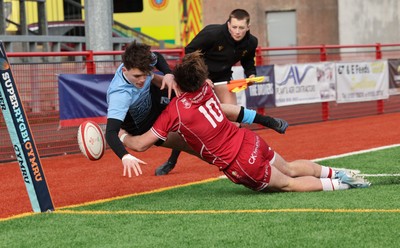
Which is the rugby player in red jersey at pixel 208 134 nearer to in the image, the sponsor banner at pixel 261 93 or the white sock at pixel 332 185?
the white sock at pixel 332 185

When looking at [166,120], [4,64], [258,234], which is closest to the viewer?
[258,234]

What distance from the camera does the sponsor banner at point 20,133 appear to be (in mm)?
7672

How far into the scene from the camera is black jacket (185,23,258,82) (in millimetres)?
10570

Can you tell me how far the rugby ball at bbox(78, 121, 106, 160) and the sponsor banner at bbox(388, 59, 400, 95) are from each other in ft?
48.9

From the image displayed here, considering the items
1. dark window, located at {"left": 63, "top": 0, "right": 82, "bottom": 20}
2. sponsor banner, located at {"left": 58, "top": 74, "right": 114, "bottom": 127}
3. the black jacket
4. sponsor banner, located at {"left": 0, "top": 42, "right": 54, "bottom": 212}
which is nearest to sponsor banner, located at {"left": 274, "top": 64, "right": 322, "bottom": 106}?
sponsor banner, located at {"left": 58, "top": 74, "right": 114, "bottom": 127}

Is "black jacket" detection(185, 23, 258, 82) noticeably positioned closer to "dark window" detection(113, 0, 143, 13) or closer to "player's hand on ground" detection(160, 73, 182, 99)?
"player's hand on ground" detection(160, 73, 182, 99)

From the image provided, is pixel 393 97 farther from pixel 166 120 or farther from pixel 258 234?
pixel 258 234

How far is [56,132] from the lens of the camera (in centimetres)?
1465

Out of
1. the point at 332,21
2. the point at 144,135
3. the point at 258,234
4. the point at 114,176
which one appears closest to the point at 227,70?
the point at 114,176

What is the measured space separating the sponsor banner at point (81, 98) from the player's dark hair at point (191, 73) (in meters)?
6.23

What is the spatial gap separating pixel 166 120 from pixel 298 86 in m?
11.6

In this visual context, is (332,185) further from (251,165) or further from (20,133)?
(20,133)

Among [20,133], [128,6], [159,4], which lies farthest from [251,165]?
[159,4]

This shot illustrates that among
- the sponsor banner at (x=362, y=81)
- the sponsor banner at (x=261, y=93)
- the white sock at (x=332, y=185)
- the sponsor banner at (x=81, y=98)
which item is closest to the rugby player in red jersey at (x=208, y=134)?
the white sock at (x=332, y=185)
